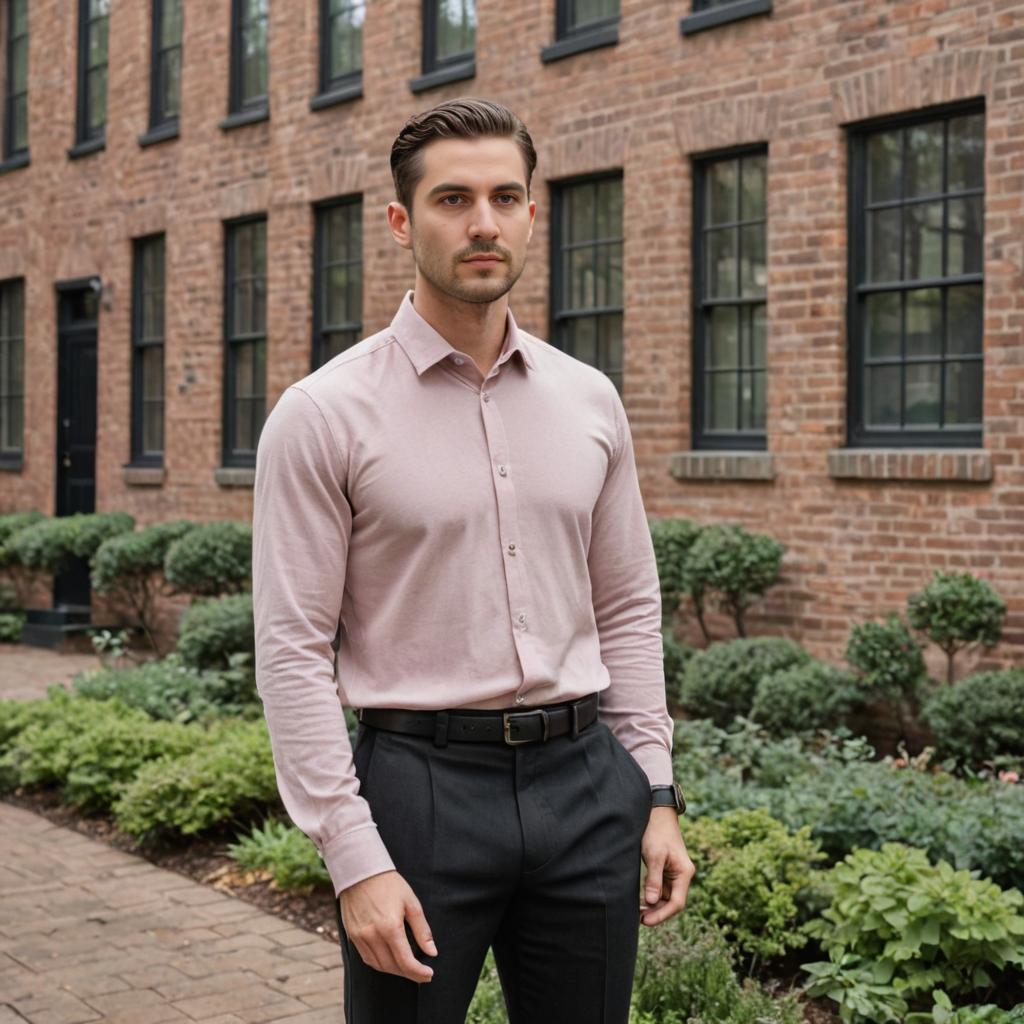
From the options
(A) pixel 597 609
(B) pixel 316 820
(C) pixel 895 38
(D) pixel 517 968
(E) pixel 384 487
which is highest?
(C) pixel 895 38

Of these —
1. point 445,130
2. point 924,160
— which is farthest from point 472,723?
point 924,160

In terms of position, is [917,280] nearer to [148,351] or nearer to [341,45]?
[341,45]

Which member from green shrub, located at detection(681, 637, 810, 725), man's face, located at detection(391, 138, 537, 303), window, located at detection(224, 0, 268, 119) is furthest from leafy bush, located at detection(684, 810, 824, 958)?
window, located at detection(224, 0, 268, 119)

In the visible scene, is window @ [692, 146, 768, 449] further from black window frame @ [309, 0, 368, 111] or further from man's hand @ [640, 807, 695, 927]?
man's hand @ [640, 807, 695, 927]

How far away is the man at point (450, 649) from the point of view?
2.38 meters

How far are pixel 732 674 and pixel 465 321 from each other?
A: 247 inches

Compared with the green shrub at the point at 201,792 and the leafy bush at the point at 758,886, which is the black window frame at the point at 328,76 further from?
the leafy bush at the point at 758,886

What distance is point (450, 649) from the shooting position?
8.10 feet

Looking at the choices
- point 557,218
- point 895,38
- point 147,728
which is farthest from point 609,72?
point 147,728

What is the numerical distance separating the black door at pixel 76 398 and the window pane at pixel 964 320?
10.3m

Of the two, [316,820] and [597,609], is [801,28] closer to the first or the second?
[597,609]

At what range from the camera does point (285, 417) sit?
243cm

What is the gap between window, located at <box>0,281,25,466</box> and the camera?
17703 millimetres

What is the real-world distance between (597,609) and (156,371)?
13.4 metres
